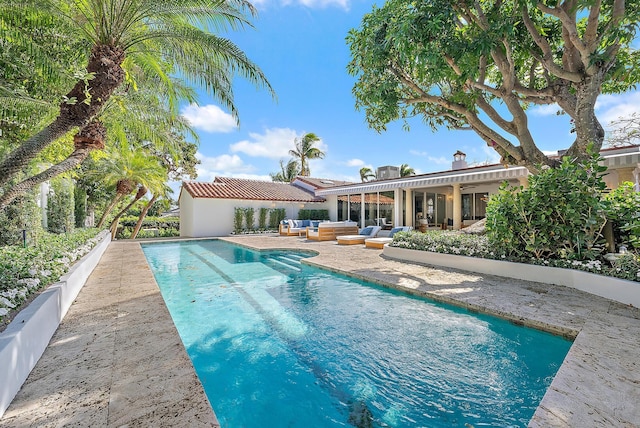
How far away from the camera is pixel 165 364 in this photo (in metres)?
4.79

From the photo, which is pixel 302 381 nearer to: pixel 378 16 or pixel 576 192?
pixel 576 192

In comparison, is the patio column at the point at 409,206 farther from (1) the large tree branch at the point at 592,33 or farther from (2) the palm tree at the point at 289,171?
(2) the palm tree at the point at 289,171

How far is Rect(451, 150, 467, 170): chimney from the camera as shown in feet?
95.7

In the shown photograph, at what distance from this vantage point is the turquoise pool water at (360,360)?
4637 millimetres

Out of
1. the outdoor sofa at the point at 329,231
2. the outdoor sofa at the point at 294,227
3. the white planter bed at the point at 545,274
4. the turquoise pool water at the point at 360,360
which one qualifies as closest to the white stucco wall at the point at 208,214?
the outdoor sofa at the point at 294,227

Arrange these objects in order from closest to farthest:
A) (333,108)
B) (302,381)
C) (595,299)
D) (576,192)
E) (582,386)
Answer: (582,386)
(302,381)
(595,299)
(576,192)
(333,108)

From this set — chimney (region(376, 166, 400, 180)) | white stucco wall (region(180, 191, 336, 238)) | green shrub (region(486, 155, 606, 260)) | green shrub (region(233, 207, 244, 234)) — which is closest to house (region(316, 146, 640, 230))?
chimney (region(376, 166, 400, 180))

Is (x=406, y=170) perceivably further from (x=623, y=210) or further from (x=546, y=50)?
(x=623, y=210)

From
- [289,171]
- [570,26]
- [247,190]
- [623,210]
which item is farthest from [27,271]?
[289,171]

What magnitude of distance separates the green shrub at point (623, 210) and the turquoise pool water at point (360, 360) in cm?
595

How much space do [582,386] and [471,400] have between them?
155cm

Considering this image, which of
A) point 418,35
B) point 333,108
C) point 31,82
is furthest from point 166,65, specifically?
point 333,108

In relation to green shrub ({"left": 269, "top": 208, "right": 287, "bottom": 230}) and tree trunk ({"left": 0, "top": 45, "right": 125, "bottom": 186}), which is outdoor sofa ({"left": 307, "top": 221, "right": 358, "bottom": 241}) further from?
tree trunk ({"left": 0, "top": 45, "right": 125, "bottom": 186})

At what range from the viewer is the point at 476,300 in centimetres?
866
